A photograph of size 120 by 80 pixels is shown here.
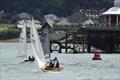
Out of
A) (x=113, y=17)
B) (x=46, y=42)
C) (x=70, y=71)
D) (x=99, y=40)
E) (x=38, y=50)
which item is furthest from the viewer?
(x=113, y=17)

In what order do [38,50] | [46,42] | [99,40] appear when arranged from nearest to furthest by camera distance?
1. [38,50]
2. [46,42]
3. [99,40]

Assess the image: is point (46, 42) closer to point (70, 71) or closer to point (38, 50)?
point (70, 71)

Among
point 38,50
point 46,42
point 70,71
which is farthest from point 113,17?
point 38,50

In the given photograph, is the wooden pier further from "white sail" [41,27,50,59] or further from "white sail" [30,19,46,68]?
"white sail" [30,19,46,68]

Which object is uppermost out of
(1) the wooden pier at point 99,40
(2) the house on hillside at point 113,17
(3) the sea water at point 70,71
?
(2) the house on hillside at point 113,17

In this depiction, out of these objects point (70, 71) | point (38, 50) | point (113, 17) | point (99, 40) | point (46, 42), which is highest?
point (113, 17)

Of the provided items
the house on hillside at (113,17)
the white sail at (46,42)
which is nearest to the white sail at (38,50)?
the white sail at (46,42)

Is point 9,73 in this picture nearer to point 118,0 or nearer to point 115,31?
point 115,31

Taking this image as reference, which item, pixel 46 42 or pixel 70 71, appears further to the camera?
pixel 46 42

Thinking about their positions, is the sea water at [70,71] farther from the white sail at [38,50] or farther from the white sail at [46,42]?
the white sail at [46,42]

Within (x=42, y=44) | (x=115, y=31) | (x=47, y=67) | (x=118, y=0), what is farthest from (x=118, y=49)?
(x=47, y=67)

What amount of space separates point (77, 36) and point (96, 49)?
5.62 m

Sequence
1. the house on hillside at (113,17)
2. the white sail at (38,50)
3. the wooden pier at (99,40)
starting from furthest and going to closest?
the house on hillside at (113,17) < the wooden pier at (99,40) < the white sail at (38,50)

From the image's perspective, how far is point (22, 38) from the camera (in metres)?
131
